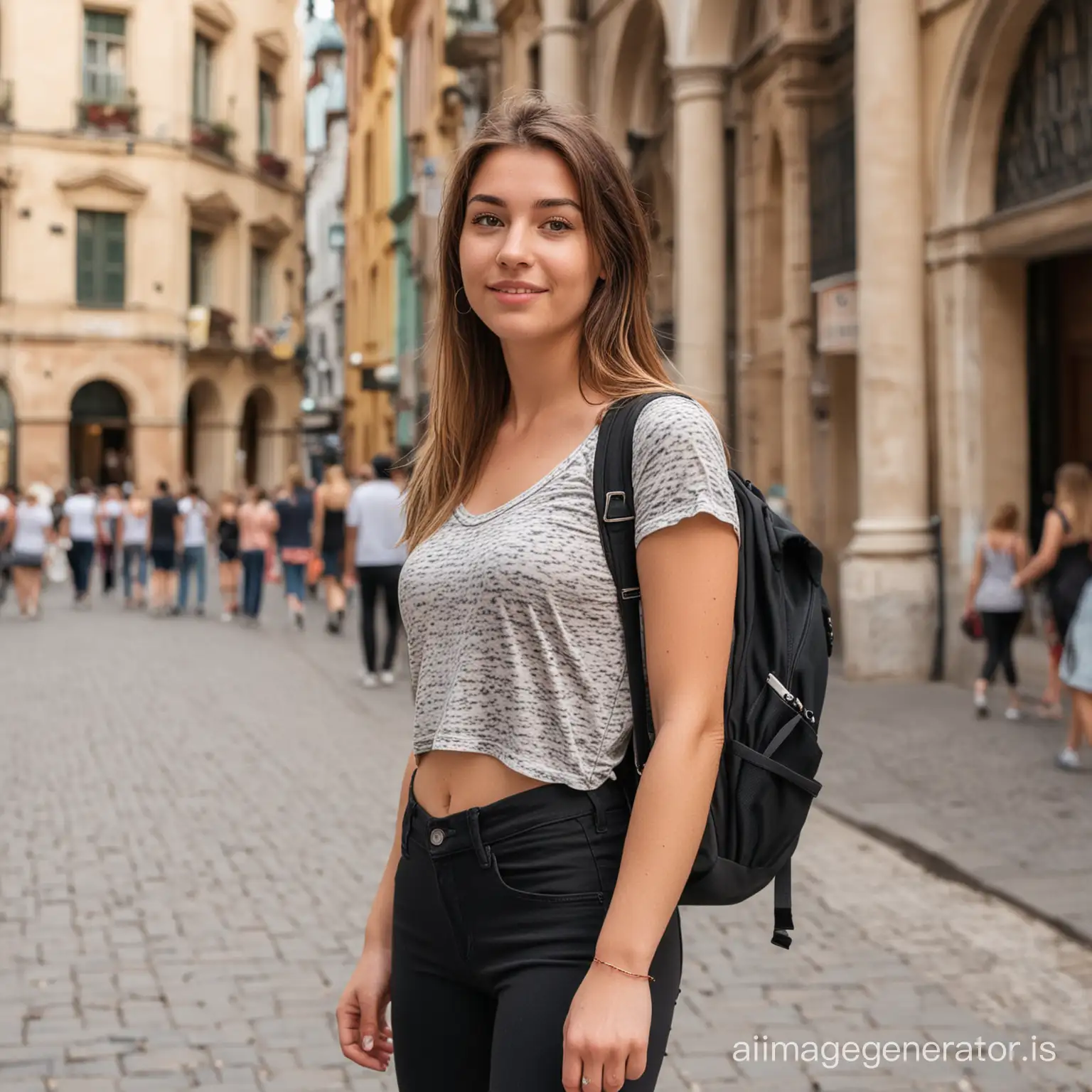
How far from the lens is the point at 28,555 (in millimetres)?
21672

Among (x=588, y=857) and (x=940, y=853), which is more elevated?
(x=588, y=857)

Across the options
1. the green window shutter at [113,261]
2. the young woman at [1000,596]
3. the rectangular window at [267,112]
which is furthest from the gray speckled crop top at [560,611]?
the rectangular window at [267,112]

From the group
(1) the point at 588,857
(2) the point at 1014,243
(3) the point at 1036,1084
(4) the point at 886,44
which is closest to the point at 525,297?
(1) the point at 588,857

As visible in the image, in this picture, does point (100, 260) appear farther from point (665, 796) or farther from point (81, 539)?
point (665, 796)

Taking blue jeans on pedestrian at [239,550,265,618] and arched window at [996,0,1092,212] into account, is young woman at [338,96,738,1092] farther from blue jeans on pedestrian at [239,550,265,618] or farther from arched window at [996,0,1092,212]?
blue jeans on pedestrian at [239,550,265,618]

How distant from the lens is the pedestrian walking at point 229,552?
70.6 feet

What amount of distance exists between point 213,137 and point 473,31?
18.3 m

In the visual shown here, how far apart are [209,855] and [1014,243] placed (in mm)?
8359

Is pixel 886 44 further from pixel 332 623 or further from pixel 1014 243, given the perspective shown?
pixel 332 623

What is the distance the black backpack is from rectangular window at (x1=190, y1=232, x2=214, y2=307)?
4386cm

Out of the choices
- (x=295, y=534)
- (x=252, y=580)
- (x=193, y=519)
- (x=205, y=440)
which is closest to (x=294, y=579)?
(x=295, y=534)

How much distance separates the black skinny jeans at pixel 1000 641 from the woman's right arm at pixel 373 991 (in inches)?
368

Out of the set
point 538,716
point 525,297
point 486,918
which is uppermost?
point 525,297

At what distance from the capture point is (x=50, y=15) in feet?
138
